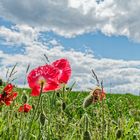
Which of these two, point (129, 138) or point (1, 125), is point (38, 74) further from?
point (129, 138)

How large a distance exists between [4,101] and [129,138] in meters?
1.66

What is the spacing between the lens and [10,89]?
3.55 meters

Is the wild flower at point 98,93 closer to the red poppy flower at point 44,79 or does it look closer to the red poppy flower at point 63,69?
the red poppy flower at point 63,69

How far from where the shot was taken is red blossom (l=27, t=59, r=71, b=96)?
2154 millimetres

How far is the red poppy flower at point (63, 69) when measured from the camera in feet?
7.33

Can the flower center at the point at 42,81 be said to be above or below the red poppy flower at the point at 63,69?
below

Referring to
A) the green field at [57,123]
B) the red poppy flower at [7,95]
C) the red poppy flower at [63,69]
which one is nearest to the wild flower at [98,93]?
the green field at [57,123]

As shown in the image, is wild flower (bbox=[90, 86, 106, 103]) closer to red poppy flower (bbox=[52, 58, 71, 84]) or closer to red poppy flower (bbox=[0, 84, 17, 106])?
red poppy flower (bbox=[52, 58, 71, 84])

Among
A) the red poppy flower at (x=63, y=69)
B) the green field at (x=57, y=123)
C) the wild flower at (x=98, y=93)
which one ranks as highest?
the red poppy flower at (x=63, y=69)

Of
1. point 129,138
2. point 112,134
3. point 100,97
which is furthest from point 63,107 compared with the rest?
point 129,138

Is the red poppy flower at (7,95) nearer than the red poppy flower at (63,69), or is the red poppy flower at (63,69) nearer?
the red poppy flower at (63,69)

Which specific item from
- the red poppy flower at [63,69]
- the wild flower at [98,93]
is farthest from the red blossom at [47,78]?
the wild flower at [98,93]

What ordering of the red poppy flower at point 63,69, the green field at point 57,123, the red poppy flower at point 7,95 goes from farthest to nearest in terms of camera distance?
the red poppy flower at point 7,95 → the green field at point 57,123 → the red poppy flower at point 63,69

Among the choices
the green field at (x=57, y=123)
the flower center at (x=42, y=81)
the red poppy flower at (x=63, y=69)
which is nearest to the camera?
the flower center at (x=42, y=81)
